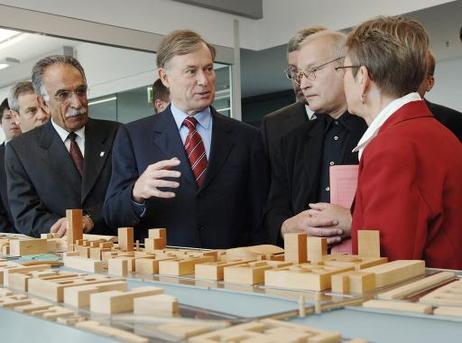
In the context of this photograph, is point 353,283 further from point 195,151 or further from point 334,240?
point 195,151

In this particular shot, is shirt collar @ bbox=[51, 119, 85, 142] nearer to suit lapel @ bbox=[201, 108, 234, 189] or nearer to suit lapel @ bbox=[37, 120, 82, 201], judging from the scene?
suit lapel @ bbox=[37, 120, 82, 201]

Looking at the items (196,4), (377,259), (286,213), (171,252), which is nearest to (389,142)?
(377,259)

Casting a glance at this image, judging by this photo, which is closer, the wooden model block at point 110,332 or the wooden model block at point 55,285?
the wooden model block at point 110,332

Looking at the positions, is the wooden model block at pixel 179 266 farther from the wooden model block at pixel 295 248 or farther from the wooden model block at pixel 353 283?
the wooden model block at pixel 353 283

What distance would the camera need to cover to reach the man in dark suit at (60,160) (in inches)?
122

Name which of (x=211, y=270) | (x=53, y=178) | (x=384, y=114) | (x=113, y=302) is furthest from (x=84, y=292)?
(x=53, y=178)

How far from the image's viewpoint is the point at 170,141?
267cm

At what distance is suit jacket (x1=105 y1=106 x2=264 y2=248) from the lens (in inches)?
101

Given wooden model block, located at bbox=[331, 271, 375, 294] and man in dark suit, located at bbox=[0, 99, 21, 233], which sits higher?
man in dark suit, located at bbox=[0, 99, 21, 233]

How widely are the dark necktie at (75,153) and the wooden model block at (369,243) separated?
207 cm

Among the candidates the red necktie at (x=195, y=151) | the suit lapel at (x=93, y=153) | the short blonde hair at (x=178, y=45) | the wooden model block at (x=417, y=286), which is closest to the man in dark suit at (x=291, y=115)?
the red necktie at (x=195, y=151)

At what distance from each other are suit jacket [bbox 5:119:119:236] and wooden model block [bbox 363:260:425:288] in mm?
2006

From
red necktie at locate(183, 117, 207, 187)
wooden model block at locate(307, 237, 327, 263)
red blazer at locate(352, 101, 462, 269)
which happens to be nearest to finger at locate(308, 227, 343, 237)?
red blazer at locate(352, 101, 462, 269)

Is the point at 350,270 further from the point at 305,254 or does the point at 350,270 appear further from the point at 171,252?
the point at 171,252
